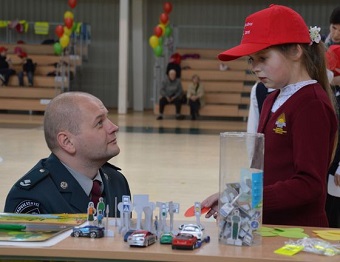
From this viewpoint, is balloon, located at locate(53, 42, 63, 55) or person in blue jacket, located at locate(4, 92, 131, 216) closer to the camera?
person in blue jacket, located at locate(4, 92, 131, 216)

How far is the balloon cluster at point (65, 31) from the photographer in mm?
17763

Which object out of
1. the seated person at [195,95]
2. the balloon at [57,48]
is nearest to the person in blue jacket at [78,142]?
the seated person at [195,95]

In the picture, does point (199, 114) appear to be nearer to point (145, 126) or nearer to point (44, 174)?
point (145, 126)

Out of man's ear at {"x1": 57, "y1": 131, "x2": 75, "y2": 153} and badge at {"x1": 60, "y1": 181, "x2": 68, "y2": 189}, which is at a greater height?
man's ear at {"x1": 57, "y1": 131, "x2": 75, "y2": 153}

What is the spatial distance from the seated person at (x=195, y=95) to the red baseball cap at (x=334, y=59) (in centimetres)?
1318

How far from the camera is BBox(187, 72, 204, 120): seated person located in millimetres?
17328

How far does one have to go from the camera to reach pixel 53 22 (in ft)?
68.6

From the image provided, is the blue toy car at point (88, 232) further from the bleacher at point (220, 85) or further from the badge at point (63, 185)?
the bleacher at point (220, 85)

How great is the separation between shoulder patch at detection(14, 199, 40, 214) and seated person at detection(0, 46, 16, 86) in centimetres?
1625

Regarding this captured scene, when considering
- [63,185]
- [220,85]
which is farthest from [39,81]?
[63,185]

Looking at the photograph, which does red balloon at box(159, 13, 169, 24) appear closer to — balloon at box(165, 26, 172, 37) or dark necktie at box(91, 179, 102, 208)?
balloon at box(165, 26, 172, 37)

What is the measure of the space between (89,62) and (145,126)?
6665 millimetres

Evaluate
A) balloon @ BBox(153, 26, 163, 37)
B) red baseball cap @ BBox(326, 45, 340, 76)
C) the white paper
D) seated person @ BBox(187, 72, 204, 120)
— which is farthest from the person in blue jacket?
balloon @ BBox(153, 26, 163, 37)

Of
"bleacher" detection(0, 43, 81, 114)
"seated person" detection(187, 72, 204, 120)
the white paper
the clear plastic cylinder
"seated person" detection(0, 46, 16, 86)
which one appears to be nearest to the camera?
the clear plastic cylinder
